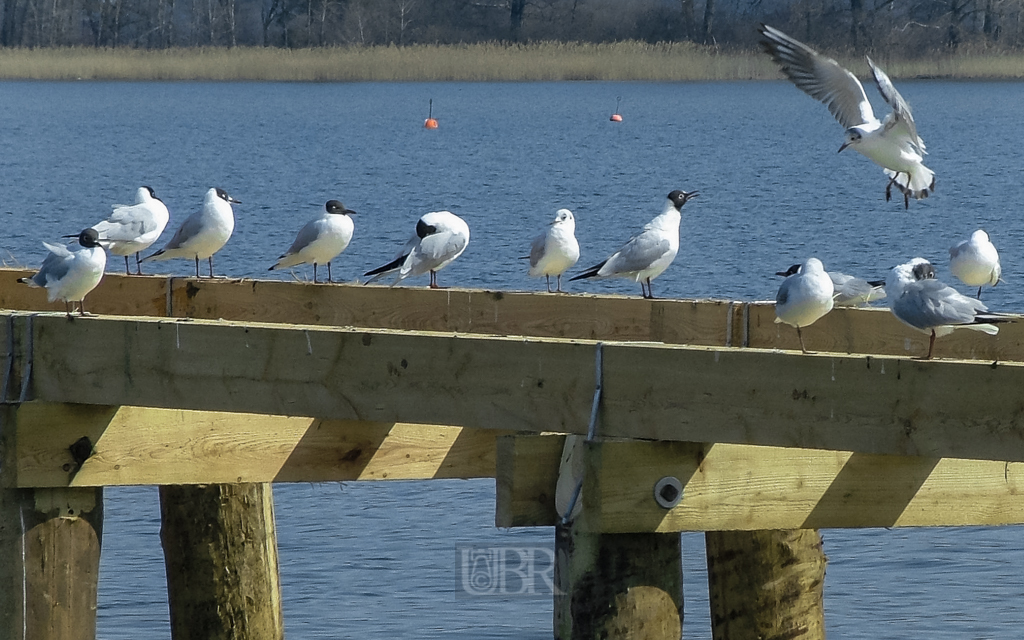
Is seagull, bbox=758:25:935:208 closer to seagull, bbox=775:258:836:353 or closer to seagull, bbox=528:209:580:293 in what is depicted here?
seagull, bbox=528:209:580:293

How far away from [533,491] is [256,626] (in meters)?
2.29

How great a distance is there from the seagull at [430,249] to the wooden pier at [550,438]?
45.0 inches

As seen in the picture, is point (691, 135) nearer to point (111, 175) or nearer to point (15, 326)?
point (111, 175)

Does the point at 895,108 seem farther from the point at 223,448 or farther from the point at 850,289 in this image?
the point at 223,448

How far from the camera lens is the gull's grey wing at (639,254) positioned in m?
8.90

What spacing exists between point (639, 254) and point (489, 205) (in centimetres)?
Answer: 2208

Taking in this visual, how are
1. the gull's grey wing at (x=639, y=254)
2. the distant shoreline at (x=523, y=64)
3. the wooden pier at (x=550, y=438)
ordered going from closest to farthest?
1. the wooden pier at (x=550, y=438)
2. the gull's grey wing at (x=639, y=254)
3. the distant shoreline at (x=523, y=64)

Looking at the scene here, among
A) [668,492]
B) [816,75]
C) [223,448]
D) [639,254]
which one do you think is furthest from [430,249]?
[668,492]

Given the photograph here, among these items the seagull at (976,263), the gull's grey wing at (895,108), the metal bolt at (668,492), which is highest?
the gull's grey wing at (895,108)

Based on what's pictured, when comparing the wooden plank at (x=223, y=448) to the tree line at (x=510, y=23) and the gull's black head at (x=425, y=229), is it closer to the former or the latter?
the gull's black head at (x=425, y=229)

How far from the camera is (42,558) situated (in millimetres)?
6434

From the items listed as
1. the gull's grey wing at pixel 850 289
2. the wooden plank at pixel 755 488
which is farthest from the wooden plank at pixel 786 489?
the gull's grey wing at pixel 850 289

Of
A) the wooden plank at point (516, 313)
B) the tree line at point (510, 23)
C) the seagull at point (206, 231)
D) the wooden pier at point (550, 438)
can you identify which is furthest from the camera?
the tree line at point (510, 23)

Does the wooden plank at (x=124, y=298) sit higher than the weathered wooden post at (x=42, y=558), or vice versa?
the wooden plank at (x=124, y=298)
